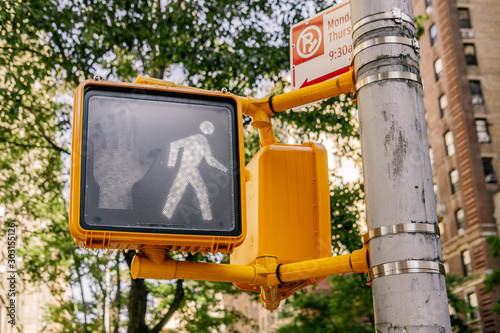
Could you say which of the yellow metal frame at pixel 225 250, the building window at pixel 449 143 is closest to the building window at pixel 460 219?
the building window at pixel 449 143

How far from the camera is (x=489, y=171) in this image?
131ft

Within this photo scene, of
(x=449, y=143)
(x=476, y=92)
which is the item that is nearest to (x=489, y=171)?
(x=449, y=143)

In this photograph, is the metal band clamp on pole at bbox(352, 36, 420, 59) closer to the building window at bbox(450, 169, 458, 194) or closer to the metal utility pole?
the metal utility pole

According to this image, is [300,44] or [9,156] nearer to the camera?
[300,44]

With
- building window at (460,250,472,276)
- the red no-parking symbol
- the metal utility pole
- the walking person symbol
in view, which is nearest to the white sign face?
the red no-parking symbol

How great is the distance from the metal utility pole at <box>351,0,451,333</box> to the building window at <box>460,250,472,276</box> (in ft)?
129

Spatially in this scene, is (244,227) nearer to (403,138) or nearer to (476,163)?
(403,138)

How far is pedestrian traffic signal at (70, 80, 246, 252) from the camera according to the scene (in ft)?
7.77

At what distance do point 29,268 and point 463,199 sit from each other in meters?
30.1

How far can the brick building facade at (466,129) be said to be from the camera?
38.8 m

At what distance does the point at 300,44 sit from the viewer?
356 cm

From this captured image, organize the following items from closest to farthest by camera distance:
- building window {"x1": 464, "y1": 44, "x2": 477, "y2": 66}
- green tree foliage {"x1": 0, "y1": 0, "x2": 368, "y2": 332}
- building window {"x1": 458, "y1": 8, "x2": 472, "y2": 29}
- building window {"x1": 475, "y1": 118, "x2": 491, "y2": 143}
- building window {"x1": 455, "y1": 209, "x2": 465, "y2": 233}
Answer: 1. green tree foliage {"x1": 0, "y1": 0, "x2": 368, "y2": 332}
2. building window {"x1": 475, "y1": 118, "x2": 491, "y2": 143}
3. building window {"x1": 455, "y1": 209, "x2": 465, "y2": 233}
4. building window {"x1": 464, "y1": 44, "x2": 477, "y2": 66}
5. building window {"x1": 458, "y1": 8, "x2": 472, "y2": 29}

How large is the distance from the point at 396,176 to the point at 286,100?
94cm

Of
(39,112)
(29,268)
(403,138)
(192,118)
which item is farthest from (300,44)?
(29,268)
